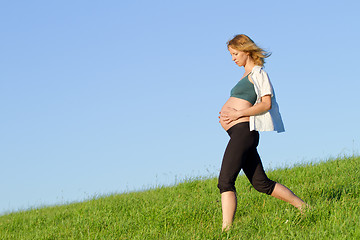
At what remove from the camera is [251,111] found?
179 inches

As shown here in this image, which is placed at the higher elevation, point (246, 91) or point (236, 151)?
point (246, 91)

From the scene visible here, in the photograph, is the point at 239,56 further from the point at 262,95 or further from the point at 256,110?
the point at 256,110

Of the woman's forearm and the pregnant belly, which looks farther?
the pregnant belly

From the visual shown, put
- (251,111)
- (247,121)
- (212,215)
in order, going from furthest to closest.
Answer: (212,215)
(247,121)
(251,111)

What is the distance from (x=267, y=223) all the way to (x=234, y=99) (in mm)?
1495

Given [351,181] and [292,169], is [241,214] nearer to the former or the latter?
[351,181]

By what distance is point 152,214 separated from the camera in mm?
6547

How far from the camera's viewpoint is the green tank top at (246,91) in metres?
4.67

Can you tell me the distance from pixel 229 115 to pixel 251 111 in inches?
10.4

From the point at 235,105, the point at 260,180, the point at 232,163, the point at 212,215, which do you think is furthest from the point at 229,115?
the point at 212,215

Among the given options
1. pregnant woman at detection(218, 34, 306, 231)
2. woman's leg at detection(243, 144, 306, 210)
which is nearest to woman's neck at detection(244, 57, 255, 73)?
pregnant woman at detection(218, 34, 306, 231)

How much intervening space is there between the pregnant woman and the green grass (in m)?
0.38

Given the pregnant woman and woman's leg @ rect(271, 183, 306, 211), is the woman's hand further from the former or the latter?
woman's leg @ rect(271, 183, 306, 211)

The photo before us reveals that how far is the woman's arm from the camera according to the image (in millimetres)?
4547
